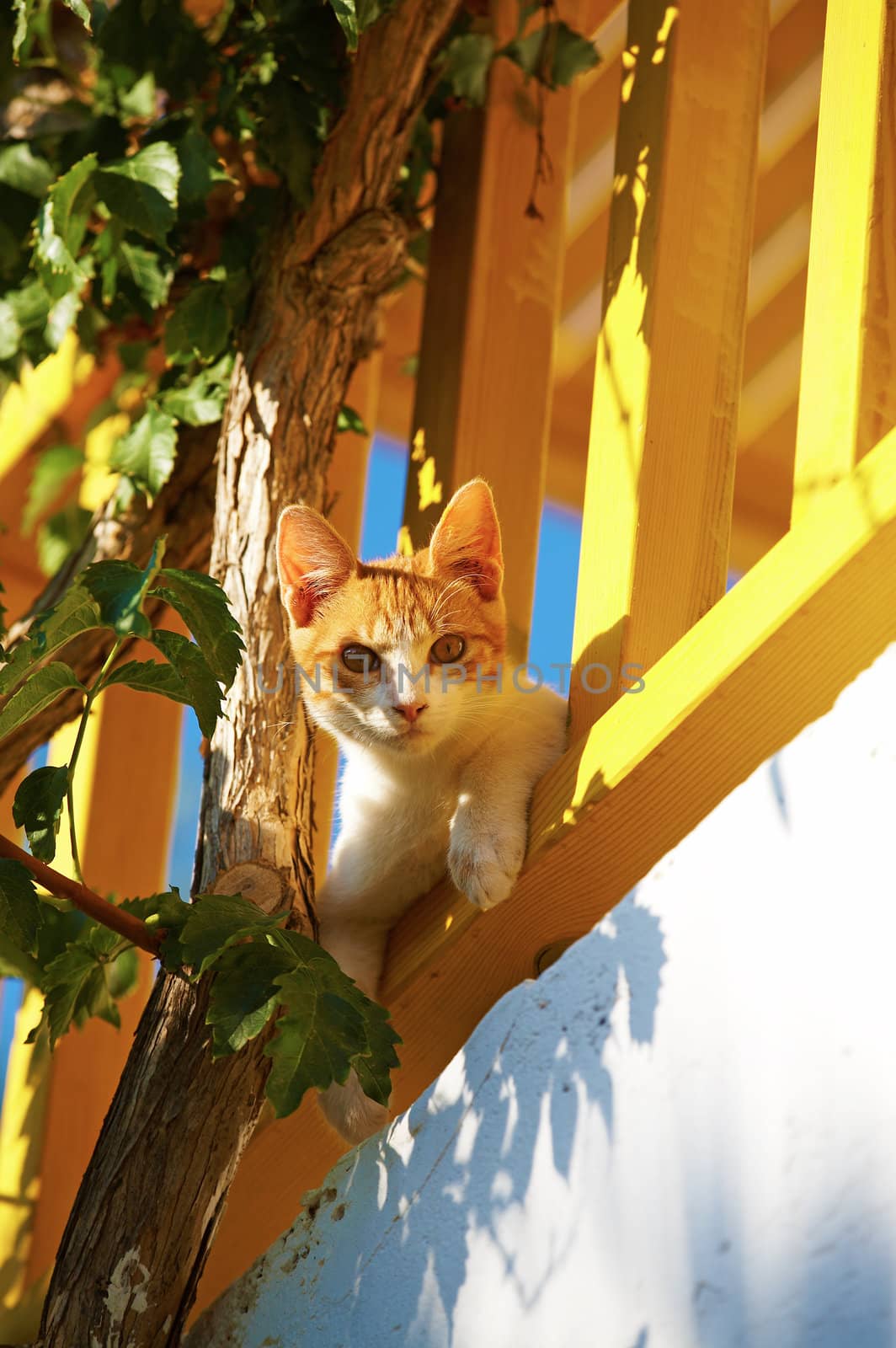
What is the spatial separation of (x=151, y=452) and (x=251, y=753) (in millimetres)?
704

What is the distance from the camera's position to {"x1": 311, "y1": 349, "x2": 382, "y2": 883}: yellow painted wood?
2572 mm

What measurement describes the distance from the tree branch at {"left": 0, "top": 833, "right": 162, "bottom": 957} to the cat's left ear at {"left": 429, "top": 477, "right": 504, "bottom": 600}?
738mm

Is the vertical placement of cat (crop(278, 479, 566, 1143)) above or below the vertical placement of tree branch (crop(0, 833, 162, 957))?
above

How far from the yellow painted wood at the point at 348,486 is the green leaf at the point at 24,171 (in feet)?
2.09

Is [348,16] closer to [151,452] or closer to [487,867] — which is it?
[151,452]

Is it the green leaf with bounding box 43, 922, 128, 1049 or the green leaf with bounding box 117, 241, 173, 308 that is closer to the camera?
the green leaf with bounding box 43, 922, 128, 1049

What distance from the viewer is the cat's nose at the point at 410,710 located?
1887 millimetres

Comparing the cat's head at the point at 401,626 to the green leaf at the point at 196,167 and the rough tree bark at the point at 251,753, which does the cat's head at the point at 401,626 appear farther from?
the green leaf at the point at 196,167

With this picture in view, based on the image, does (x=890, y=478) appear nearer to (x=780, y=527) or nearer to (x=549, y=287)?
(x=549, y=287)

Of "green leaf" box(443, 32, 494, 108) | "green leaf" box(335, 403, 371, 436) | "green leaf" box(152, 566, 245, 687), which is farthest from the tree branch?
"green leaf" box(443, 32, 494, 108)

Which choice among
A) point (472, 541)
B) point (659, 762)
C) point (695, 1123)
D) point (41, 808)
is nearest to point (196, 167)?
point (472, 541)

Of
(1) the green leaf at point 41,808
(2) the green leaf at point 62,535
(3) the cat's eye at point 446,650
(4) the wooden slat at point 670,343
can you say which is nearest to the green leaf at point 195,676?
Result: (1) the green leaf at point 41,808

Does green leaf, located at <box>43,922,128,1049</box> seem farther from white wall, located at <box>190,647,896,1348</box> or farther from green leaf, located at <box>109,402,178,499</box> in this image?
green leaf, located at <box>109,402,178,499</box>

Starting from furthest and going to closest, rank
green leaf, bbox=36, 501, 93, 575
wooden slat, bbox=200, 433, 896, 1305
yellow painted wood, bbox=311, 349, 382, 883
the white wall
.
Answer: green leaf, bbox=36, 501, 93, 575
yellow painted wood, bbox=311, 349, 382, 883
wooden slat, bbox=200, 433, 896, 1305
the white wall
